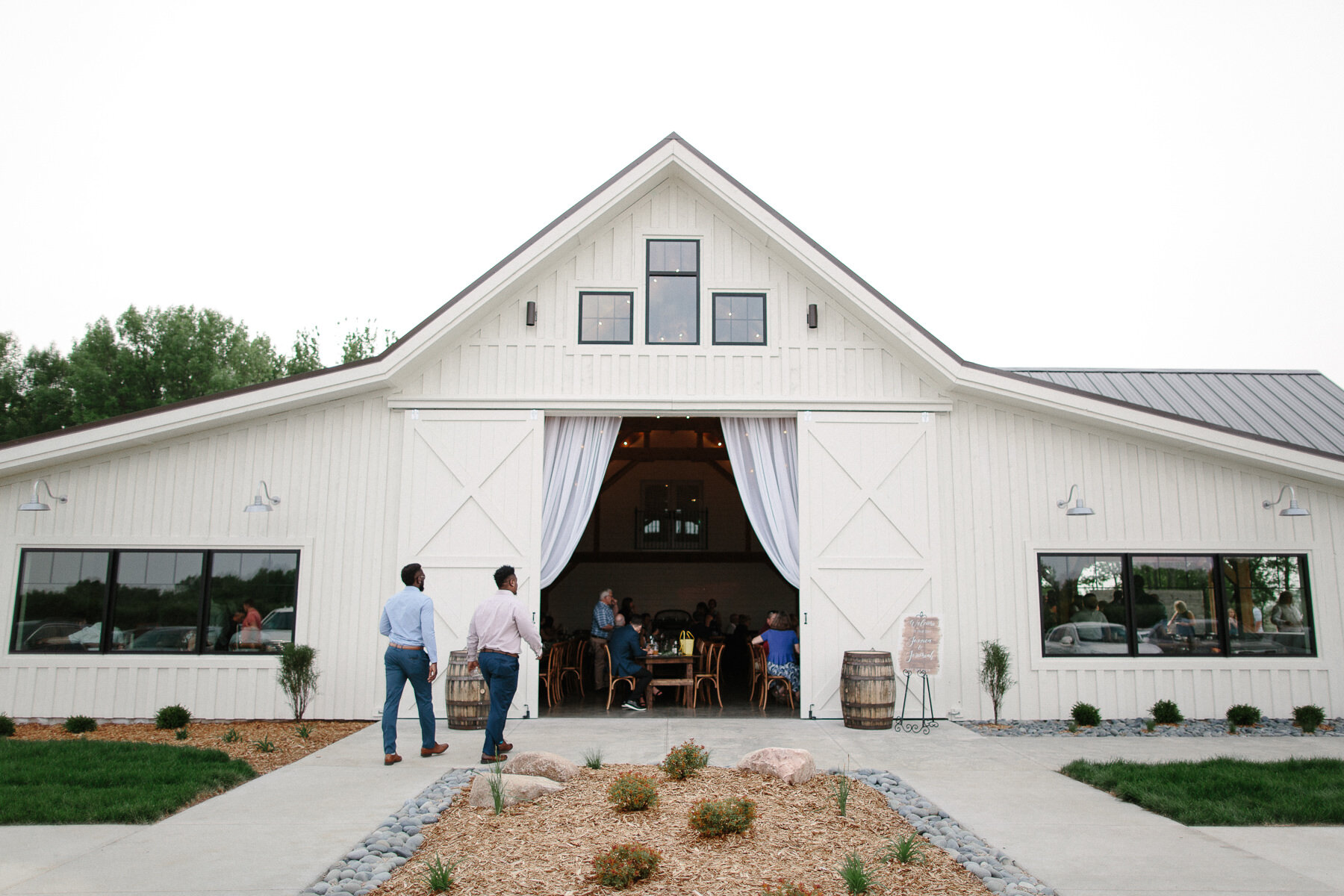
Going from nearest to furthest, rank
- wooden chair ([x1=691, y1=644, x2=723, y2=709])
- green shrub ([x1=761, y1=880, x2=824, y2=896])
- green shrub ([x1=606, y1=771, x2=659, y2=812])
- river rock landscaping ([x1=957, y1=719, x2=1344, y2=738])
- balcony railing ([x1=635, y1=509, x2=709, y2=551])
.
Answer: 1. green shrub ([x1=761, y1=880, x2=824, y2=896])
2. green shrub ([x1=606, y1=771, x2=659, y2=812])
3. river rock landscaping ([x1=957, y1=719, x2=1344, y2=738])
4. wooden chair ([x1=691, y1=644, x2=723, y2=709])
5. balcony railing ([x1=635, y1=509, x2=709, y2=551])

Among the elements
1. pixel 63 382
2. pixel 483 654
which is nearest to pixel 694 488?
pixel 483 654

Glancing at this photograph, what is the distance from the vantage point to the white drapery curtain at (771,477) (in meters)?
9.98

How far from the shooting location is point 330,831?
Answer: 16.4 feet

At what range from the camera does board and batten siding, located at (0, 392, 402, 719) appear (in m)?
9.30

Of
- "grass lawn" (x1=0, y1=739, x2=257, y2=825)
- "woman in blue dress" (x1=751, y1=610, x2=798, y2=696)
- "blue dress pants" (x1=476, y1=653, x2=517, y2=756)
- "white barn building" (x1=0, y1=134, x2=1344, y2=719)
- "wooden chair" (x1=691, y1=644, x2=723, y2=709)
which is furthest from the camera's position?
"wooden chair" (x1=691, y1=644, x2=723, y2=709)

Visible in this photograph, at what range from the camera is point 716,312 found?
33.0ft

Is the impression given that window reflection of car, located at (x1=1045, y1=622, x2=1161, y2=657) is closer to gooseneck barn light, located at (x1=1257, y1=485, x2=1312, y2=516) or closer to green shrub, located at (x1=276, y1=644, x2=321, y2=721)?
gooseneck barn light, located at (x1=1257, y1=485, x2=1312, y2=516)

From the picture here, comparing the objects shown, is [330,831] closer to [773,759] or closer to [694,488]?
[773,759]

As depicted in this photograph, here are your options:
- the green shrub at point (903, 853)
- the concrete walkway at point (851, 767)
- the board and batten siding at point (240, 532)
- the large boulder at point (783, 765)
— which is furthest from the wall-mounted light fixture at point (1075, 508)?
the board and batten siding at point (240, 532)

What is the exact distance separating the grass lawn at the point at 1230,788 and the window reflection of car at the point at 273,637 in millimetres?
8262

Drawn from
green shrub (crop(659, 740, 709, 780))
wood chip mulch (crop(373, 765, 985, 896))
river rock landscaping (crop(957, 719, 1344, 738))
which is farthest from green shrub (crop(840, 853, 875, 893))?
river rock landscaping (crop(957, 719, 1344, 738))

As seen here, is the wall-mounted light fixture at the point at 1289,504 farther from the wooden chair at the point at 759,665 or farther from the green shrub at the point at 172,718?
the wooden chair at the point at 759,665

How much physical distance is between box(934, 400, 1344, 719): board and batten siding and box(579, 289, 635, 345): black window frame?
4.01 metres

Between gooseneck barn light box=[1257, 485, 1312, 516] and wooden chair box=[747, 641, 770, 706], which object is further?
wooden chair box=[747, 641, 770, 706]
